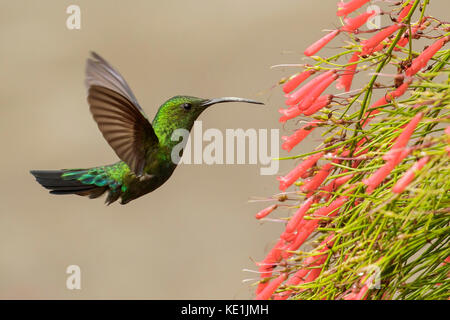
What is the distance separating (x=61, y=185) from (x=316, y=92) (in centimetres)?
53

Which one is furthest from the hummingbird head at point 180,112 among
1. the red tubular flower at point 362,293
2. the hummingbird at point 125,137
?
the red tubular flower at point 362,293

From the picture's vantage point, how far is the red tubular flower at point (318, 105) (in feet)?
2.86

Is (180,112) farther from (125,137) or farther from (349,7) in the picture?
(349,7)

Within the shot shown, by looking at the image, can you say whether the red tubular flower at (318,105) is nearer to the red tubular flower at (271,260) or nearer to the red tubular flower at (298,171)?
the red tubular flower at (298,171)

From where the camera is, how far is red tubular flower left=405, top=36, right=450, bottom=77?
81cm

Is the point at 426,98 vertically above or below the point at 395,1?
below

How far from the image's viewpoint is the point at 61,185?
120 centimetres

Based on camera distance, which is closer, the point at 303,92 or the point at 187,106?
the point at 303,92

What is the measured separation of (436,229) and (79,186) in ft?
2.15

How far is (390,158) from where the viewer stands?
2.27 ft

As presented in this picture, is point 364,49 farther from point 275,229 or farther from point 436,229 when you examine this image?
point 275,229

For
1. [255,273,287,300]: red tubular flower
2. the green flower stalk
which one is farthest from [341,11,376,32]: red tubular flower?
[255,273,287,300]: red tubular flower

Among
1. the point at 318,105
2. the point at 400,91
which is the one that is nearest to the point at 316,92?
the point at 318,105
